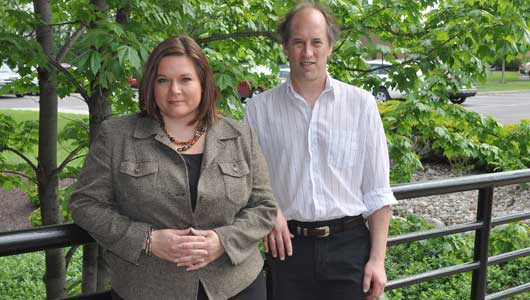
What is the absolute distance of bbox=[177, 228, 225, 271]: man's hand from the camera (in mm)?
1870

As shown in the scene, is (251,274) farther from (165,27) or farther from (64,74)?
(64,74)

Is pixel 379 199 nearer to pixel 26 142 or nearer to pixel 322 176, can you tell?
pixel 322 176

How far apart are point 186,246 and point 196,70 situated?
0.55 m

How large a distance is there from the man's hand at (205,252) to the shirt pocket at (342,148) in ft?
1.87

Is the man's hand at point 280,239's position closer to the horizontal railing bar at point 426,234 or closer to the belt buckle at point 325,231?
the belt buckle at point 325,231

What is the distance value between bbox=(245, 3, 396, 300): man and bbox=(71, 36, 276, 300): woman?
0.96 feet

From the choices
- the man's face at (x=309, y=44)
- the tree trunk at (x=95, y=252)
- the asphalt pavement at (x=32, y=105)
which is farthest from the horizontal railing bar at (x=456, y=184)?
the asphalt pavement at (x=32, y=105)

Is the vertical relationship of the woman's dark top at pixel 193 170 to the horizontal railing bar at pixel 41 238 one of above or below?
above

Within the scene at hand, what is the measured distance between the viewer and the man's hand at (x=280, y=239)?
221 cm

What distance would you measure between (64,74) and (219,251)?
2440 millimetres

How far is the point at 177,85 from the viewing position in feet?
6.27

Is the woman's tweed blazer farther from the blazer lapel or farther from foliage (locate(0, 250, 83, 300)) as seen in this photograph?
foliage (locate(0, 250, 83, 300))

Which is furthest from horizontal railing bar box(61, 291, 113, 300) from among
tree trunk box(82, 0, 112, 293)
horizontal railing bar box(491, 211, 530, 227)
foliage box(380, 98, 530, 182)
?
foliage box(380, 98, 530, 182)

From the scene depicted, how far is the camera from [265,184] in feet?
6.83
